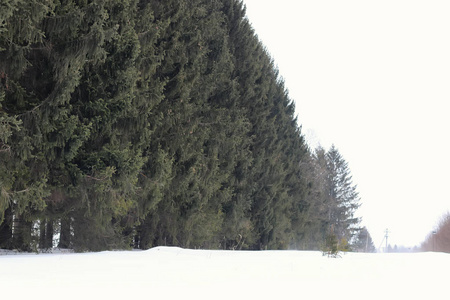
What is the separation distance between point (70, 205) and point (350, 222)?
40.8m

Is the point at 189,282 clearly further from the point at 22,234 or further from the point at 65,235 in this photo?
the point at 65,235

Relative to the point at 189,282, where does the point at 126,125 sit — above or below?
above

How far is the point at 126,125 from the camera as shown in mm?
11719

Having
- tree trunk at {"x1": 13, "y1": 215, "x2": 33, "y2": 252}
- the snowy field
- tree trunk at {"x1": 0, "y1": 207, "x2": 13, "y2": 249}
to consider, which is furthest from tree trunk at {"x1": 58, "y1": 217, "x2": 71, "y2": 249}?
the snowy field

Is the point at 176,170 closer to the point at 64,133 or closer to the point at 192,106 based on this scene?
the point at 192,106

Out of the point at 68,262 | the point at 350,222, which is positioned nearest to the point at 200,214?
the point at 68,262

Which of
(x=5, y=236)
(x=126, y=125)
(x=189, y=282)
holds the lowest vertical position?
(x=189, y=282)

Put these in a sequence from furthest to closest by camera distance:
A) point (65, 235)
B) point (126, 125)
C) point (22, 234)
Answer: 1. point (65, 235)
2. point (126, 125)
3. point (22, 234)

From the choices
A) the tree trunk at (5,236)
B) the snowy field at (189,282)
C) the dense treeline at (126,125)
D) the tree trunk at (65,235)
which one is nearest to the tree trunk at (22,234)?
the dense treeline at (126,125)

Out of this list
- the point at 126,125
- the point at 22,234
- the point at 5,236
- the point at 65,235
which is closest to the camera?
the point at 22,234

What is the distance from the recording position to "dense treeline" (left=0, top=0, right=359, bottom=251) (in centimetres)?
927

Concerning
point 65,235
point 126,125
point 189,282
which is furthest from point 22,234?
point 189,282

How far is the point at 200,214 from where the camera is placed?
1535 cm

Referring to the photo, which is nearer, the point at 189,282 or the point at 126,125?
the point at 189,282
